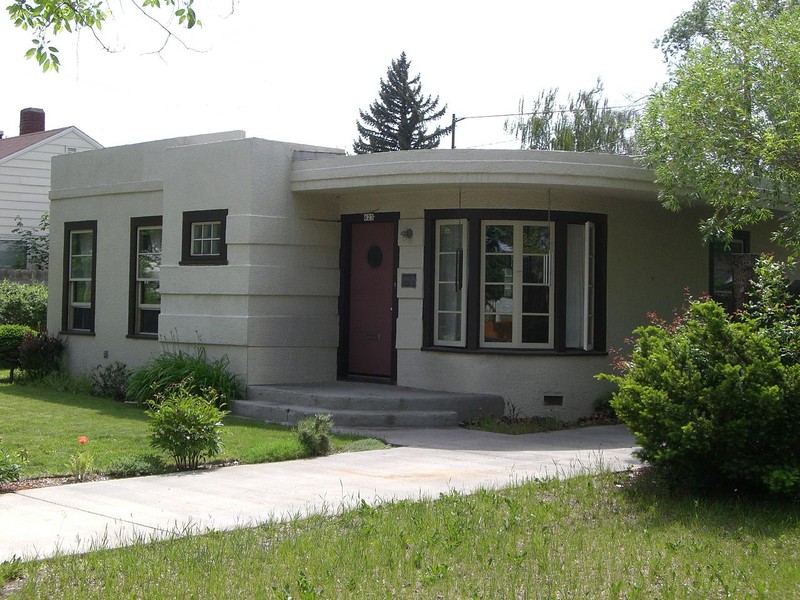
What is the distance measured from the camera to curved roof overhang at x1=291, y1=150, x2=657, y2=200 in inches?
507

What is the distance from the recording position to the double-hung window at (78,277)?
17.4 m

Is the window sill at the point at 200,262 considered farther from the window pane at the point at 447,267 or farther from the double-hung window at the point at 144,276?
the window pane at the point at 447,267

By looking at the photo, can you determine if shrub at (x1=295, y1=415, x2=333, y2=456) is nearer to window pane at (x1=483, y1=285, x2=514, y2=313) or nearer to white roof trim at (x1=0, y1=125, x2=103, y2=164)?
window pane at (x1=483, y1=285, x2=514, y2=313)

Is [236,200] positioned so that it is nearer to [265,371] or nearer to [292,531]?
[265,371]

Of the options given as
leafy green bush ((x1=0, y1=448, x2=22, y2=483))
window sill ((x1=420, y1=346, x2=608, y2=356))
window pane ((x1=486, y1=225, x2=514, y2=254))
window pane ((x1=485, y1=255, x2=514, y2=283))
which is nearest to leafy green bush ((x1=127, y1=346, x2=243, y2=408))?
window sill ((x1=420, y1=346, x2=608, y2=356))

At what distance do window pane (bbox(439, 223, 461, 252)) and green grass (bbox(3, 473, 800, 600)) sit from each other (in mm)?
6691

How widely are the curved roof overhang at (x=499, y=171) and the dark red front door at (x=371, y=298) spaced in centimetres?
141

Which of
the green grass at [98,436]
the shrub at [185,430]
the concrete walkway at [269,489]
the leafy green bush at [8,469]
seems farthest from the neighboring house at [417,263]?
the leafy green bush at [8,469]

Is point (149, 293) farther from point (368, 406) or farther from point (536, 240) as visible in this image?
point (536, 240)

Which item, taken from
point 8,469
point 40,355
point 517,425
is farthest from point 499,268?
point 40,355

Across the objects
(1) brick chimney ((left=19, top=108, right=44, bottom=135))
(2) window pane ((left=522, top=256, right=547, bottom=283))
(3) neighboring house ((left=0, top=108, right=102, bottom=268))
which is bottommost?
(2) window pane ((left=522, top=256, right=547, bottom=283))

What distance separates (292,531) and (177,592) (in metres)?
1.50

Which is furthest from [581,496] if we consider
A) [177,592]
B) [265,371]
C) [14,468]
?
[265,371]

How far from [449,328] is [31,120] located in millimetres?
22423
